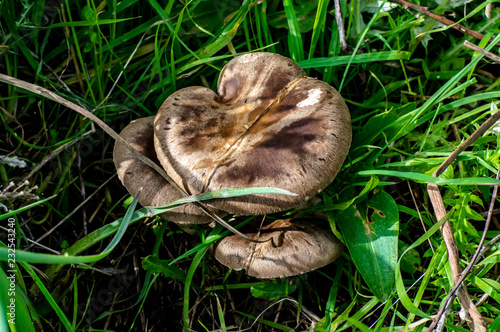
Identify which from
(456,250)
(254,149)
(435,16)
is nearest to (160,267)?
(254,149)

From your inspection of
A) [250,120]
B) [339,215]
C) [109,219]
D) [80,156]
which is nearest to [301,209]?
[339,215]

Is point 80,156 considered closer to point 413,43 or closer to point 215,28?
point 215,28

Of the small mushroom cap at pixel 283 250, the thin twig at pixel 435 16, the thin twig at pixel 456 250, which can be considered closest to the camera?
the thin twig at pixel 456 250

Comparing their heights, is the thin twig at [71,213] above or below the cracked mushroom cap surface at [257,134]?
below

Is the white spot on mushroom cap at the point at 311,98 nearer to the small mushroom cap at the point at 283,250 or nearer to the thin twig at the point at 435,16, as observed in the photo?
the small mushroom cap at the point at 283,250

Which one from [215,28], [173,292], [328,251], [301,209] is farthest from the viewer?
[215,28]

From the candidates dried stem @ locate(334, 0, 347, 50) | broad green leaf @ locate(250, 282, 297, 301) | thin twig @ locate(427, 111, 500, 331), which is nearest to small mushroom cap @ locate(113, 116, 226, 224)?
broad green leaf @ locate(250, 282, 297, 301)

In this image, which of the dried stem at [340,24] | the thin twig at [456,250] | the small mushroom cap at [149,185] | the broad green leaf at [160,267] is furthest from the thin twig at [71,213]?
the thin twig at [456,250]
